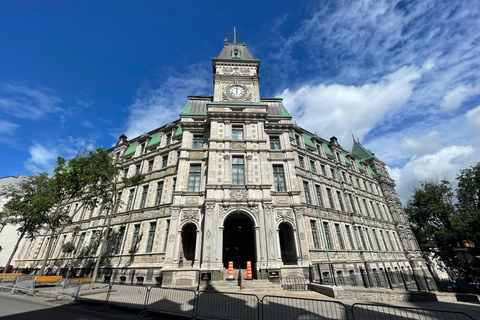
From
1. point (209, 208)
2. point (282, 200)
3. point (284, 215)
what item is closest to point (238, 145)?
point (282, 200)

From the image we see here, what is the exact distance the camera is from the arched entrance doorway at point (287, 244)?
677 inches

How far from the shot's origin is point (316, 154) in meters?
26.9

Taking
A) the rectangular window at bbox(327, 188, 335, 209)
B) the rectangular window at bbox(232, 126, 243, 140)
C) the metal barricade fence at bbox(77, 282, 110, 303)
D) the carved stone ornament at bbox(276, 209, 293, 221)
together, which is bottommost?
the metal barricade fence at bbox(77, 282, 110, 303)

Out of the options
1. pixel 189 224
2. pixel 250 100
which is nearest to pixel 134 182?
pixel 189 224

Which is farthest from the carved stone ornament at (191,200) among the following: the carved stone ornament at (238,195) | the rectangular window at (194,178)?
the carved stone ornament at (238,195)

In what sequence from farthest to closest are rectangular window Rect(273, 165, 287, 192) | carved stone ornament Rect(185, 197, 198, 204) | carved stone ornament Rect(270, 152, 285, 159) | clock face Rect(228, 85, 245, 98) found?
clock face Rect(228, 85, 245, 98) → carved stone ornament Rect(270, 152, 285, 159) → rectangular window Rect(273, 165, 287, 192) → carved stone ornament Rect(185, 197, 198, 204)

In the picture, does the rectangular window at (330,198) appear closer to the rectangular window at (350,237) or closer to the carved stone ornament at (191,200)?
the rectangular window at (350,237)

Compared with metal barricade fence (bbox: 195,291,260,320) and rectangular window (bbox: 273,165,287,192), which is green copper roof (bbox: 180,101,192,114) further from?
metal barricade fence (bbox: 195,291,260,320)

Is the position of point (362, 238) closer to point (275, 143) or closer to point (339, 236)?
point (339, 236)

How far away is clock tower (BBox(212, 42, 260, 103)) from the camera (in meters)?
23.0

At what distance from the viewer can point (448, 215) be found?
91.9ft

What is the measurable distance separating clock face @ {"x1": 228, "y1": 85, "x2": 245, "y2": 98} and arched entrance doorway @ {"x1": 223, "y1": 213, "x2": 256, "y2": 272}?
1319 cm

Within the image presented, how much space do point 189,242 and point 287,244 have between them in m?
8.99

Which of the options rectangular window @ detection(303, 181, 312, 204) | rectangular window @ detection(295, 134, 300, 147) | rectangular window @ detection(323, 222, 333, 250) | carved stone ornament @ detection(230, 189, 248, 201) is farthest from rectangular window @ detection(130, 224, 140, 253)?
rectangular window @ detection(295, 134, 300, 147)
